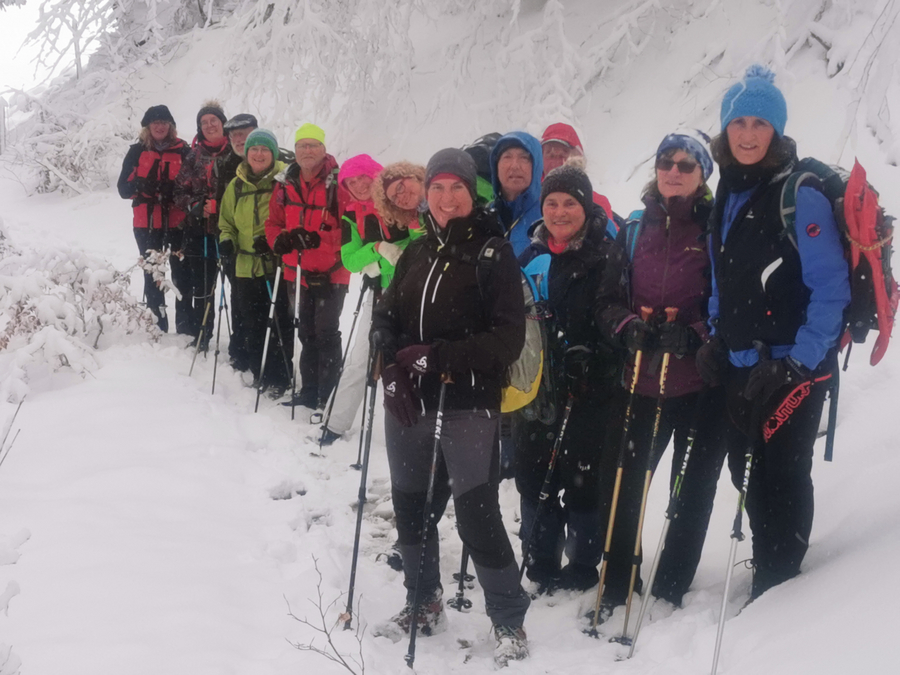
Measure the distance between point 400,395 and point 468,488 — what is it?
51 centimetres

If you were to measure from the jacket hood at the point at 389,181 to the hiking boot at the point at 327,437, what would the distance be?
79.0 inches

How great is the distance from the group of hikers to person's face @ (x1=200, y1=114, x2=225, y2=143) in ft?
10.4

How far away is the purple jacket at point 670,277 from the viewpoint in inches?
125

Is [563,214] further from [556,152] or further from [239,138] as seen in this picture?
[239,138]

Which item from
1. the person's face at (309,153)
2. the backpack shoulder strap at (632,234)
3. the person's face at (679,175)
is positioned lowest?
the backpack shoulder strap at (632,234)

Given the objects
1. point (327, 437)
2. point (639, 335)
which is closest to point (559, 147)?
point (639, 335)

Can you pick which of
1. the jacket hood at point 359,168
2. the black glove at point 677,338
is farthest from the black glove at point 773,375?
the jacket hood at point 359,168

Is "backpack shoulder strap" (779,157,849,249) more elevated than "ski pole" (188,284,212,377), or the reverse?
"backpack shoulder strap" (779,157,849,249)

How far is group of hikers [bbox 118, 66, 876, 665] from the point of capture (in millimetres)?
2828

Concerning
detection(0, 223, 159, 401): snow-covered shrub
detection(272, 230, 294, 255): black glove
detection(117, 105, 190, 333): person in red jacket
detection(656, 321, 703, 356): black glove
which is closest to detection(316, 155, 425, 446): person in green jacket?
detection(272, 230, 294, 255): black glove

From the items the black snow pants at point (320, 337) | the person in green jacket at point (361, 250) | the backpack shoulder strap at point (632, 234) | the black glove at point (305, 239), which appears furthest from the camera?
the black snow pants at point (320, 337)

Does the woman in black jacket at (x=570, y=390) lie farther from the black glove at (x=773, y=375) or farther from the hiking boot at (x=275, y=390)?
the hiking boot at (x=275, y=390)

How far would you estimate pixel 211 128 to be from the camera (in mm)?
6562

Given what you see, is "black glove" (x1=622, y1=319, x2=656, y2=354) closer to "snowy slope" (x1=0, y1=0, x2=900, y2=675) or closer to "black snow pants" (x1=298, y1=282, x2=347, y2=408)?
"snowy slope" (x1=0, y1=0, x2=900, y2=675)
